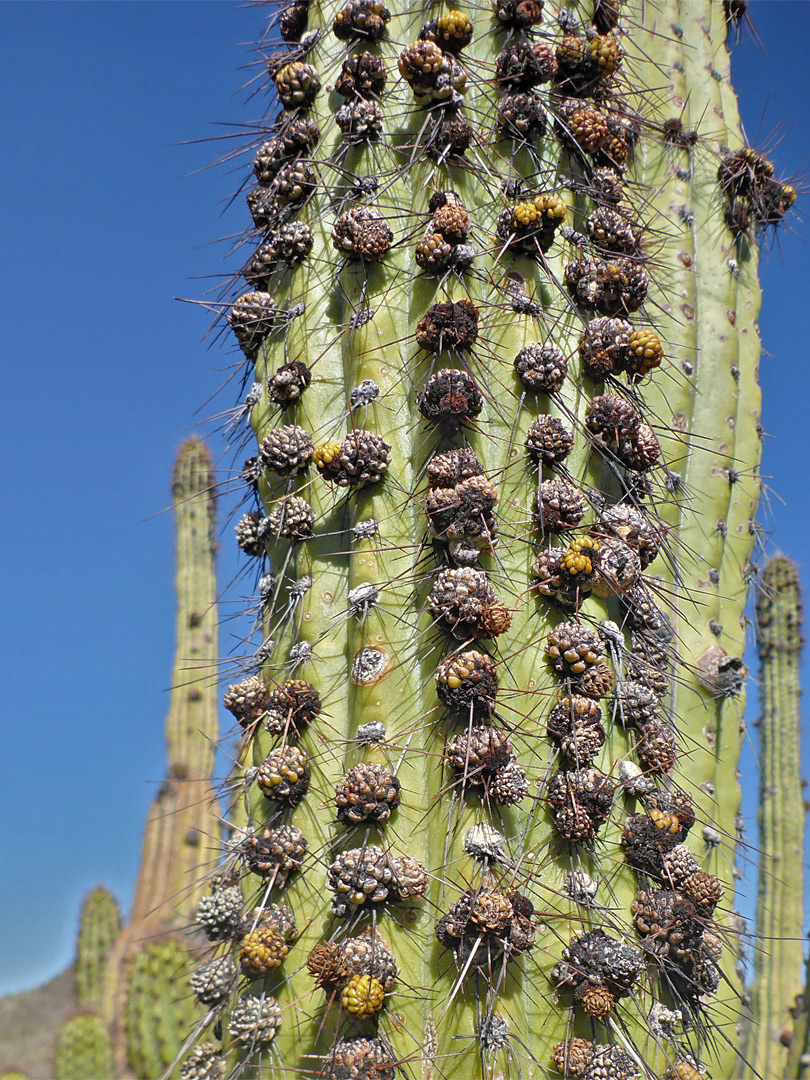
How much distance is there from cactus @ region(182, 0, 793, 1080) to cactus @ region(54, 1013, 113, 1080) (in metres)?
4.18

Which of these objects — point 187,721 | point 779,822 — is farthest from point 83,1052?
point 779,822

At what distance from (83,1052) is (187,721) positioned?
2362 millimetres

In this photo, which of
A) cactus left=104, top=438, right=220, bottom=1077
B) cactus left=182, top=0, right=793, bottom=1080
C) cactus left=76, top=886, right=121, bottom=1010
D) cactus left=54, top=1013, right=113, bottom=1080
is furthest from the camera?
cactus left=76, top=886, right=121, bottom=1010

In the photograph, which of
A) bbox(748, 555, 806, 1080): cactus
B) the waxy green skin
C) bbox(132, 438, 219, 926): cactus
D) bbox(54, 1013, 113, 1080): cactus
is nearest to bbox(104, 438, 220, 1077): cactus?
bbox(132, 438, 219, 926): cactus

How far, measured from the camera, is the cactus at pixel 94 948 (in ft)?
21.7

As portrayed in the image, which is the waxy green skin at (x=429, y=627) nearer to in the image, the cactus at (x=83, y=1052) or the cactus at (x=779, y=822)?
the cactus at (x=779, y=822)

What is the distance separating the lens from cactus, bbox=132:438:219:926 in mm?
6543

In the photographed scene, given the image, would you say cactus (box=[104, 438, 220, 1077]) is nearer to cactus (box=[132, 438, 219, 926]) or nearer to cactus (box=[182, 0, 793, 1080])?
cactus (box=[132, 438, 219, 926])

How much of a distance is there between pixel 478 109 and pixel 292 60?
56cm

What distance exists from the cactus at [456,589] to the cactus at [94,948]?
19.6 ft

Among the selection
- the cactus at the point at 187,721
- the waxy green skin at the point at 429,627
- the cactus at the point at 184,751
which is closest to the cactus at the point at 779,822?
the waxy green skin at the point at 429,627

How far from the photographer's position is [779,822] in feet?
17.4

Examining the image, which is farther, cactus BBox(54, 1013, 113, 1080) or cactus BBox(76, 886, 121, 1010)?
cactus BBox(76, 886, 121, 1010)

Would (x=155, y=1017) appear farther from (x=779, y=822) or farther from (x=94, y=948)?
(x=779, y=822)
